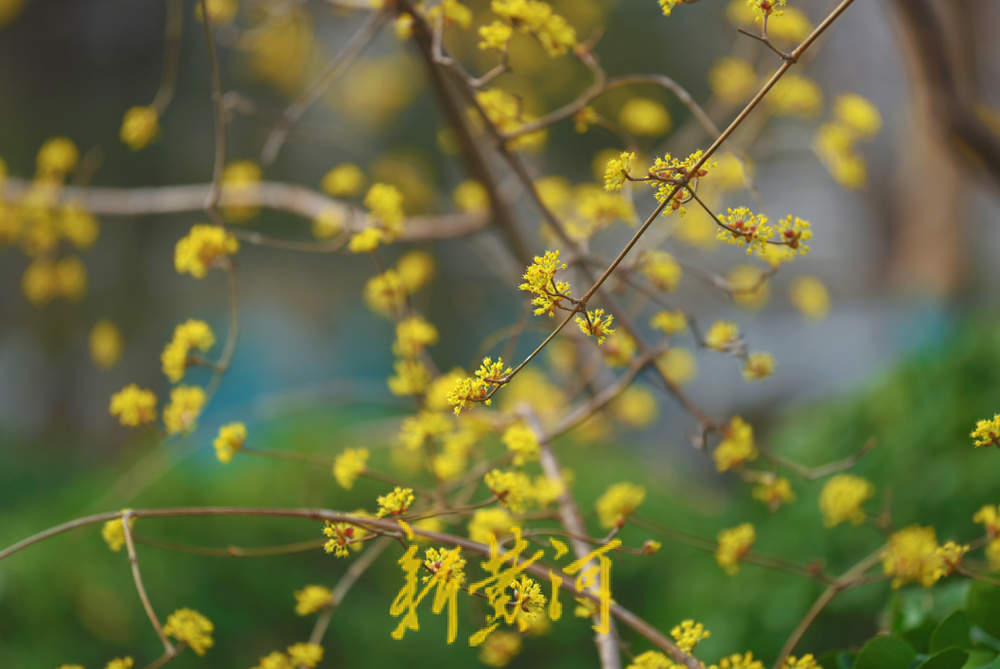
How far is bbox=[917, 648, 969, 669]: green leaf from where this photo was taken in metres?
0.51

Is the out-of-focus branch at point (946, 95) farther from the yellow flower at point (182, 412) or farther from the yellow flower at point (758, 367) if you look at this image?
the yellow flower at point (182, 412)

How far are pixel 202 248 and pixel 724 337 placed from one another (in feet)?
1.45

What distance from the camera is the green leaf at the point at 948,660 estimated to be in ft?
1.66

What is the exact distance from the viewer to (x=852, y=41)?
2.89m

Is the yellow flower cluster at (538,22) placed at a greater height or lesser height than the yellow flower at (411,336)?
greater

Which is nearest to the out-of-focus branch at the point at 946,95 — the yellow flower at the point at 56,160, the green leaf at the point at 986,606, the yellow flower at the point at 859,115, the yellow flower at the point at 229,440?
the yellow flower at the point at 859,115

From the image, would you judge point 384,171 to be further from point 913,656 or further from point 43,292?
point 913,656

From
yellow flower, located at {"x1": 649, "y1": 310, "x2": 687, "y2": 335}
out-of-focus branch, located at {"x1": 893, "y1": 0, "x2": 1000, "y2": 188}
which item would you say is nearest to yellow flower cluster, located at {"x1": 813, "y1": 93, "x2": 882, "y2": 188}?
out-of-focus branch, located at {"x1": 893, "y1": 0, "x2": 1000, "y2": 188}

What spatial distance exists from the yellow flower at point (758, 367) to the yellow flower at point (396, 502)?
→ 33 centimetres

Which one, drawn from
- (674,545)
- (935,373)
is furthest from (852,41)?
(674,545)

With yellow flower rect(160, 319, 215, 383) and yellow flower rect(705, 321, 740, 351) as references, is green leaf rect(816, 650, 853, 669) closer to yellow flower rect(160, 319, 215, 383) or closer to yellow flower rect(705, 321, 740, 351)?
yellow flower rect(705, 321, 740, 351)

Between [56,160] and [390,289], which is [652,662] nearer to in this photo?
[390,289]

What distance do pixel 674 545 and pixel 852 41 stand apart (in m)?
2.35

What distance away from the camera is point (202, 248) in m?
0.69
